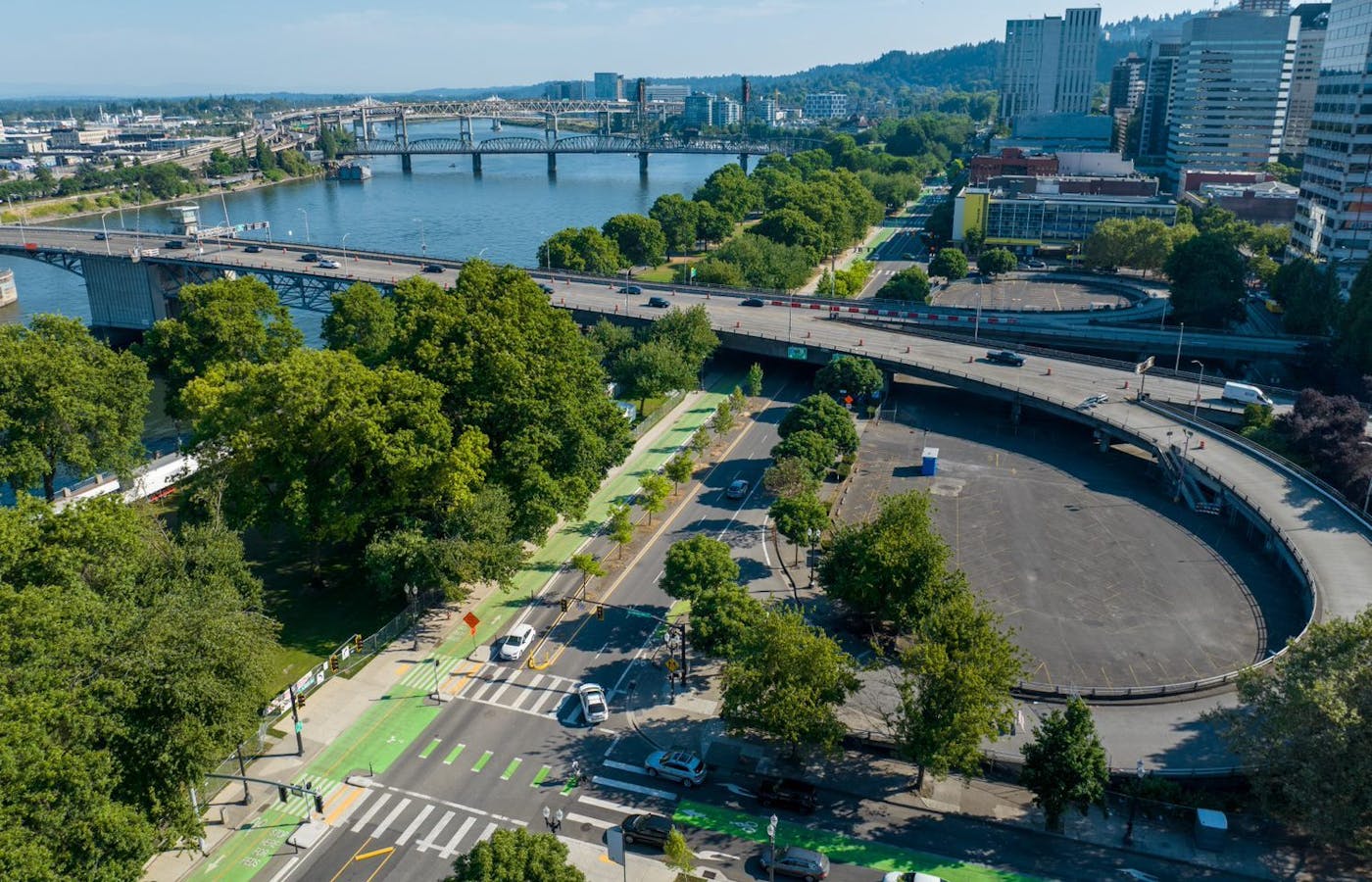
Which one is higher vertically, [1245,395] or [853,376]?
[853,376]

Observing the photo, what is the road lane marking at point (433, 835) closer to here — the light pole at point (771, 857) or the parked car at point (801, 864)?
the parked car at point (801, 864)

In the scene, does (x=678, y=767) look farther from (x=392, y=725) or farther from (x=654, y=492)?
(x=654, y=492)

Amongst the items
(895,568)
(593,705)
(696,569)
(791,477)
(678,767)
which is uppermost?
(895,568)

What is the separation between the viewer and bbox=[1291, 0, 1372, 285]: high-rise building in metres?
94.0

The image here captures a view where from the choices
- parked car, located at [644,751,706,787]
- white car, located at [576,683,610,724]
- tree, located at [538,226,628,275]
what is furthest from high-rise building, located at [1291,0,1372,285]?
parked car, located at [644,751,706,787]

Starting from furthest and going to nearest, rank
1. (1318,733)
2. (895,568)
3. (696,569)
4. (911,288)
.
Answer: (911,288) → (696,569) → (895,568) → (1318,733)

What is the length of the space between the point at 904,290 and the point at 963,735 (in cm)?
8132

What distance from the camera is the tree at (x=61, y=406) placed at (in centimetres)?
5316

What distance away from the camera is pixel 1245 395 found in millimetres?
70250

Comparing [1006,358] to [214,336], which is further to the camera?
[1006,358]

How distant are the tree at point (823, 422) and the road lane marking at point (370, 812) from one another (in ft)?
117

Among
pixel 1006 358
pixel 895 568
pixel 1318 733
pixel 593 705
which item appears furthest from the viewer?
pixel 1006 358

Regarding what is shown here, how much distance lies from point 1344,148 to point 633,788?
103m

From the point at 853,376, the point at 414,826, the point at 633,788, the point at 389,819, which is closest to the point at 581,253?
the point at 853,376
